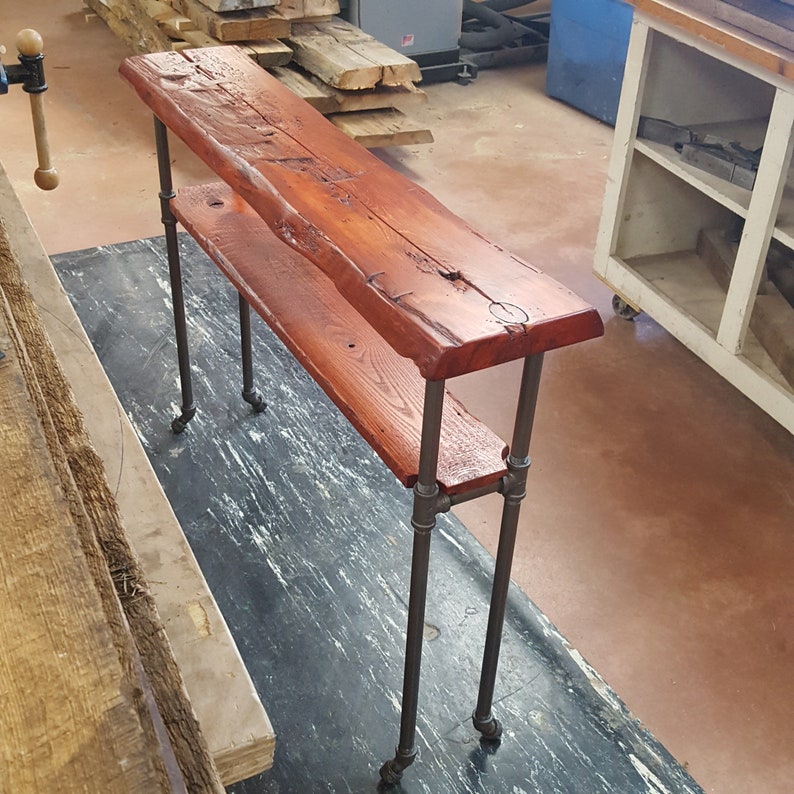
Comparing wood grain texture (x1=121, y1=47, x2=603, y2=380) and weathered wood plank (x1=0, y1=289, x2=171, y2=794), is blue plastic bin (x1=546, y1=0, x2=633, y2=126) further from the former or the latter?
weathered wood plank (x1=0, y1=289, x2=171, y2=794)

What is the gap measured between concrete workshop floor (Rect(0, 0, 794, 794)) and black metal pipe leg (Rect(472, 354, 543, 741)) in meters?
0.37

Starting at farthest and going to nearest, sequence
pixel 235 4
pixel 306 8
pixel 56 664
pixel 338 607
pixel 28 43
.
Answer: pixel 306 8
pixel 235 4
pixel 338 607
pixel 28 43
pixel 56 664

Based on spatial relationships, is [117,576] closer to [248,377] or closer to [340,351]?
[340,351]

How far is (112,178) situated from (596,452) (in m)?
2.57

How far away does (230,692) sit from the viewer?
1.35m

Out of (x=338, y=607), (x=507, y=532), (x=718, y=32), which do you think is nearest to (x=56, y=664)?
(x=507, y=532)

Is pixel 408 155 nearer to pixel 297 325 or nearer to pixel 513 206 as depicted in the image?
pixel 513 206

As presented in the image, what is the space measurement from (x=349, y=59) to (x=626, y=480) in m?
2.43

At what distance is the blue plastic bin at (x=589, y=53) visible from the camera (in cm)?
462

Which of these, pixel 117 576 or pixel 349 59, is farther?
pixel 349 59

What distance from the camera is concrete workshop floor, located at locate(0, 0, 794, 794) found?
2023 millimetres

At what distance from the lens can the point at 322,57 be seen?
4.15 meters

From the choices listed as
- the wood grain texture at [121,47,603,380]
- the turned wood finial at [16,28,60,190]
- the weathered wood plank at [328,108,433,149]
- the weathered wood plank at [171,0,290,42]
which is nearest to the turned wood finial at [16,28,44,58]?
the turned wood finial at [16,28,60,190]

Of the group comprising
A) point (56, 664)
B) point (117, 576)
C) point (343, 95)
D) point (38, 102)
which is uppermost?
point (38, 102)
